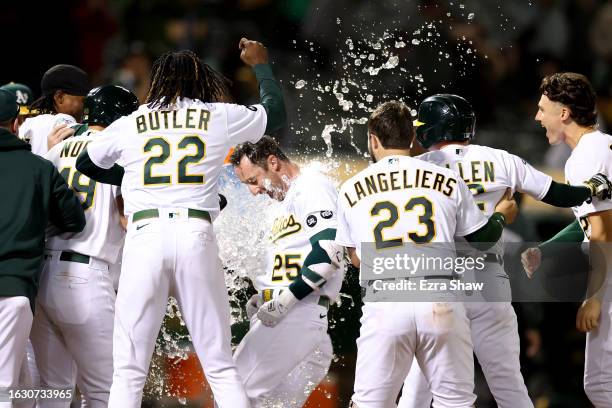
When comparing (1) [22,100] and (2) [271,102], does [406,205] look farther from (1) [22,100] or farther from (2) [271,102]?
(1) [22,100]

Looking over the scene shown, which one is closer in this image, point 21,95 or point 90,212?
point 90,212

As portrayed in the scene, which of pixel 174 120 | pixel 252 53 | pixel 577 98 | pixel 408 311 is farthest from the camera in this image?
pixel 577 98

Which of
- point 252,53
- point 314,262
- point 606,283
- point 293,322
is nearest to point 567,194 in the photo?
point 606,283

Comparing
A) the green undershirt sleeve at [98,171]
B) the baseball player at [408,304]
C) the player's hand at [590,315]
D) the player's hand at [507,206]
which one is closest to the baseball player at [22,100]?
the green undershirt sleeve at [98,171]

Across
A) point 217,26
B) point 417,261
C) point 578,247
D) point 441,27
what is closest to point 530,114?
point 441,27

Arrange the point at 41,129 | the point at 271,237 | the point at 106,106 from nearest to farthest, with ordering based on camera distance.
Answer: the point at 106,106 < the point at 271,237 < the point at 41,129

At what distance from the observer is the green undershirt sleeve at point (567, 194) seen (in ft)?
17.7

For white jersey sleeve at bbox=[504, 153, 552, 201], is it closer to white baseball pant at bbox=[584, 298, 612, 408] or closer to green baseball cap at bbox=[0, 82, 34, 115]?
white baseball pant at bbox=[584, 298, 612, 408]

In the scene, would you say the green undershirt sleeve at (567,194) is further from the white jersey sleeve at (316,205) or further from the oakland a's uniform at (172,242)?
the oakland a's uniform at (172,242)

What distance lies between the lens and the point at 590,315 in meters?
5.50

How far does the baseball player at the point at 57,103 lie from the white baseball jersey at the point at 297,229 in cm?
154

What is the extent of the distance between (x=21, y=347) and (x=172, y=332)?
7.92 feet

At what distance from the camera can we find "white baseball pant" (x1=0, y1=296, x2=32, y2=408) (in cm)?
498

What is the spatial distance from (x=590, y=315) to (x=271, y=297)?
1851 mm
